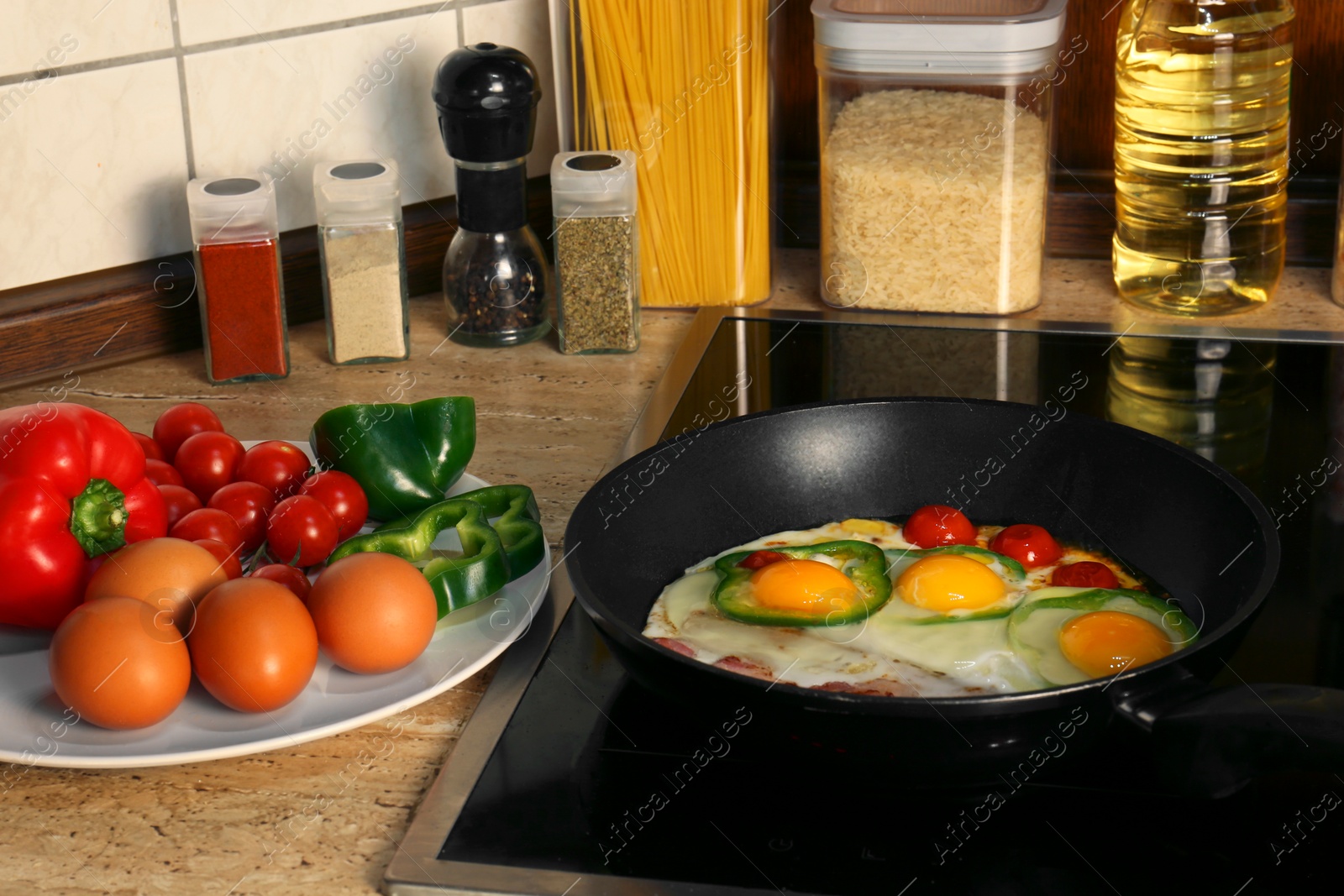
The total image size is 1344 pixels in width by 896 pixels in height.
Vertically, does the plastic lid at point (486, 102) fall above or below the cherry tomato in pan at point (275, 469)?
above

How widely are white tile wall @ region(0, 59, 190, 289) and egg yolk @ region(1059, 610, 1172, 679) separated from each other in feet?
2.94

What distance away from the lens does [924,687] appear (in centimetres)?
71

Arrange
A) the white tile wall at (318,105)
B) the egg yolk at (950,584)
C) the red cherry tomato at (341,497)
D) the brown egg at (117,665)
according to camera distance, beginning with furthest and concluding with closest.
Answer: the white tile wall at (318,105) → the red cherry tomato at (341,497) → the egg yolk at (950,584) → the brown egg at (117,665)

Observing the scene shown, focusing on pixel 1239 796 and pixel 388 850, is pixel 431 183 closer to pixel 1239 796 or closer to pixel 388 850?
pixel 388 850

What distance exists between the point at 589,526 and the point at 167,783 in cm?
25

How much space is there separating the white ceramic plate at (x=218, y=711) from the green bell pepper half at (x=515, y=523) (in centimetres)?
4

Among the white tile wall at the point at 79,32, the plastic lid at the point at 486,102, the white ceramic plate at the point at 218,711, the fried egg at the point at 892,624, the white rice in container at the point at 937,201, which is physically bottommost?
the white ceramic plate at the point at 218,711

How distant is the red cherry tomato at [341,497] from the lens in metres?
0.88

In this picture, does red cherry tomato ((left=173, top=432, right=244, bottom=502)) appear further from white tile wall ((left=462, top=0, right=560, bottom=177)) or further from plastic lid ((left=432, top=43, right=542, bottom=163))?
white tile wall ((left=462, top=0, right=560, bottom=177))

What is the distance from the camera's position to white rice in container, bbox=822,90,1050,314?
4.01 feet

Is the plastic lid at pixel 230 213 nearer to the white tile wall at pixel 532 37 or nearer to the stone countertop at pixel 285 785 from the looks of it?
the stone countertop at pixel 285 785

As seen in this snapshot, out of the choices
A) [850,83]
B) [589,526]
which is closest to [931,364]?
[850,83]

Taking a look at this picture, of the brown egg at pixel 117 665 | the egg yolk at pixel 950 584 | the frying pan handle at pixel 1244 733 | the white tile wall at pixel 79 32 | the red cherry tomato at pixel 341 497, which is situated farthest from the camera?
the white tile wall at pixel 79 32

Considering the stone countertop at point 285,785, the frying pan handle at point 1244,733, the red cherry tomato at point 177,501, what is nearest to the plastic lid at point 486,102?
the stone countertop at point 285,785
